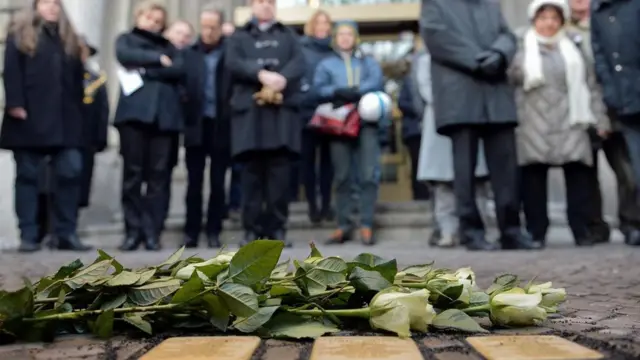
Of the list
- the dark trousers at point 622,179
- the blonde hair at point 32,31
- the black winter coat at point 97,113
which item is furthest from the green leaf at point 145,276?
the black winter coat at point 97,113

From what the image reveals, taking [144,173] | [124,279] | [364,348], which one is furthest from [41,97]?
[364,348]

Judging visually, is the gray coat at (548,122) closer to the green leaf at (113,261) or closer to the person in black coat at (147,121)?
the person in black coat at (147,121)

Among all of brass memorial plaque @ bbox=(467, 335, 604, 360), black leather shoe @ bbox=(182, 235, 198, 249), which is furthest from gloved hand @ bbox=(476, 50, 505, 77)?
brass memorial plaque @ bbox=(467, 335, 604, 360)

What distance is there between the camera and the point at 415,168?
7.91 m

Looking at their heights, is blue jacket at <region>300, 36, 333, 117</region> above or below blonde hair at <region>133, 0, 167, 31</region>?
below

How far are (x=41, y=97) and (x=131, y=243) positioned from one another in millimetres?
1221

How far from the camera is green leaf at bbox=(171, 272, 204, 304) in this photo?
4.41ft

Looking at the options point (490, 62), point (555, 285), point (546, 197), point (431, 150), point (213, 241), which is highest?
point (490, 62)

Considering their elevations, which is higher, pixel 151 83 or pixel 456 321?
pixel 151 83

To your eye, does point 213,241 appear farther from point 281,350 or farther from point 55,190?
point 281,350

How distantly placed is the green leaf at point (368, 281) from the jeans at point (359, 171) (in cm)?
437

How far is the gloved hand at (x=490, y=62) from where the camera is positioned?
15.0 feet

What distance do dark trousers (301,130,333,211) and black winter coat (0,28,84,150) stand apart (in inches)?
78.1

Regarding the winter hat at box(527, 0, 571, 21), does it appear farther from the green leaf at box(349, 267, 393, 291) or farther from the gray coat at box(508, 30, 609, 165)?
the green leaf at box(349, 267, 393, 291)
